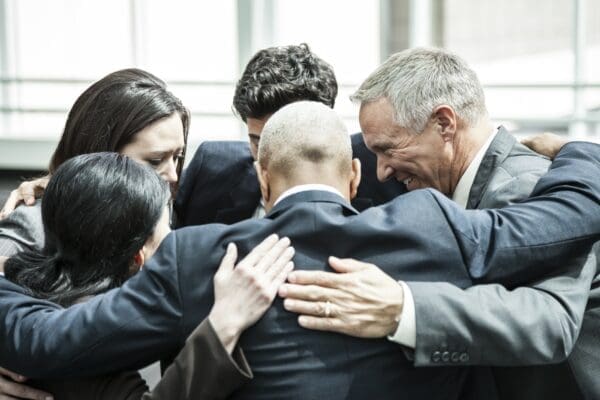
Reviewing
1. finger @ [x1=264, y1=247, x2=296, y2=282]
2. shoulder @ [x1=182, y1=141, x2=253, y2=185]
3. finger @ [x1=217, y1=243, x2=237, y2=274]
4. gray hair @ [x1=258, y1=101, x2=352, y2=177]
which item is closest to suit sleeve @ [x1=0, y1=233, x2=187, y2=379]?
finger @ [x1=217, y1=243, x2=237, y2=274]

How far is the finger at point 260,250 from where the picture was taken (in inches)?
89.3

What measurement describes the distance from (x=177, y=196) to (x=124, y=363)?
1.49 meters

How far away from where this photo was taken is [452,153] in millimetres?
3016

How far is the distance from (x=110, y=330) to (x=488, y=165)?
1.19 m

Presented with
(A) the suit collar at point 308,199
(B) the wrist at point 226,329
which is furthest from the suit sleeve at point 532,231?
(B) the wrist at point 226,329

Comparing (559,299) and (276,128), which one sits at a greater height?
(276,128)

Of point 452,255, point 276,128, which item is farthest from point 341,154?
point 452,255

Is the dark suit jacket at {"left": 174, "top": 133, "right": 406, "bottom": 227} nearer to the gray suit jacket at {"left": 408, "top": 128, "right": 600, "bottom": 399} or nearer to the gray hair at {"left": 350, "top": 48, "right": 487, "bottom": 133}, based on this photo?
the gray hair at {"left": 350, "top": 48, "right": 487, "bottom": 133}

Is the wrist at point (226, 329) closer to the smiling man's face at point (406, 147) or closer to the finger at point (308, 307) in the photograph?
the finger at point (308, 307)

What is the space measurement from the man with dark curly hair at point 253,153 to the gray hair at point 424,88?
56 cm

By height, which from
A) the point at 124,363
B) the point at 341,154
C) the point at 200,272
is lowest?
the point at 124,363

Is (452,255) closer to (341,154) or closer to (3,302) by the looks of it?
(341,154)

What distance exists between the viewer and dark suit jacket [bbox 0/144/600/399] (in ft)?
7.40

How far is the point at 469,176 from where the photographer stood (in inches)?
118
